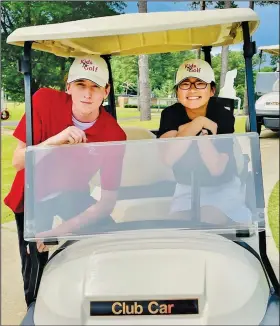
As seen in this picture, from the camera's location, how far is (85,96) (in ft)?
7.23

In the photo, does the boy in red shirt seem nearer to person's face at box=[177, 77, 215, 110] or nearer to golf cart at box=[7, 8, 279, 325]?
golf cart at box=[7, 8, 279, 325]

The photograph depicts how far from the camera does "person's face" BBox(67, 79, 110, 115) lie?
2.19 m

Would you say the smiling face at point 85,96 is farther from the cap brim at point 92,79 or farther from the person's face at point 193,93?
the person's face at point 193,93

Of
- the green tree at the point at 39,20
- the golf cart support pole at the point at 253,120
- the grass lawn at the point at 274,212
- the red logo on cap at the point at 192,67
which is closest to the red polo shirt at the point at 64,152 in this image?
the red logo on cap at the point at 192,67

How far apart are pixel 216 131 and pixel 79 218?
2.56ft

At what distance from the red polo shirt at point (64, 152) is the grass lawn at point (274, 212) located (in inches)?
87.0

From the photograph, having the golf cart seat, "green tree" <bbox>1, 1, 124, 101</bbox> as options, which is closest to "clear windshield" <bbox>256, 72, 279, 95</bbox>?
"green tree" <bbox>1, 1, 124, 101</bbox>

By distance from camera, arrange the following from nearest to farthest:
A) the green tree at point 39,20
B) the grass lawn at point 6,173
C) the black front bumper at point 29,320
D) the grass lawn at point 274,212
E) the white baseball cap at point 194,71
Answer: the black front bumper at point 29,320
the white baseball cap at point 194,71
the green tree at point 39,20
the grass lawn at point 274,212
the grass lawn at point 6,173

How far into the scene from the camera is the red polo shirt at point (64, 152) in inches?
79.6

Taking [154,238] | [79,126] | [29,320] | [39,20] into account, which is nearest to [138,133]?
[79,126]

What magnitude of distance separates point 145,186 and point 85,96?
1.46 ft

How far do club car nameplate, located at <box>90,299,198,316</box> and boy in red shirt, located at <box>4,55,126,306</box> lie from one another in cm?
37

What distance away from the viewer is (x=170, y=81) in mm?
2844

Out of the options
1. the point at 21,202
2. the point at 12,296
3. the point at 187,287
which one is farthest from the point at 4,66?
the point at 187,287
